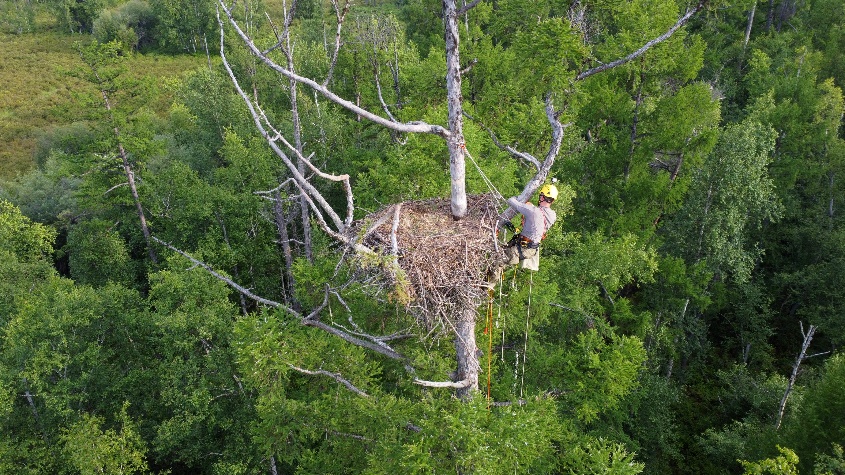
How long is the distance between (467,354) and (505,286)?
278cm

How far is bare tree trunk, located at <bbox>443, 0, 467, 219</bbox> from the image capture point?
18.8 feet

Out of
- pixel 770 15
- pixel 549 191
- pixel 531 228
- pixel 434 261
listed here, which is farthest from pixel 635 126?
pixel 770 15

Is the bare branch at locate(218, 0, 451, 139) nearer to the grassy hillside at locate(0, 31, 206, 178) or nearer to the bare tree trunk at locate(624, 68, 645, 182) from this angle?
the bare tree trunk at locate(624, 68, 645, 182)

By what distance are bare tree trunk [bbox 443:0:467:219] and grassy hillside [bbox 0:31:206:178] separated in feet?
163

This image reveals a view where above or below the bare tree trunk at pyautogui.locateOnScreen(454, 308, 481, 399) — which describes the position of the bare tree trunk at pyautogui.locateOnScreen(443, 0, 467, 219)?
above

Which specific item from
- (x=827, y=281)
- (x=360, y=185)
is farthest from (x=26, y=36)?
(x=827, y=281)

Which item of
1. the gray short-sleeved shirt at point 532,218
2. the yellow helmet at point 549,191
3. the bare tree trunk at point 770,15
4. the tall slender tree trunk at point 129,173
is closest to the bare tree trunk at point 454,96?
the gray short-sleeved shirt at point 532,218

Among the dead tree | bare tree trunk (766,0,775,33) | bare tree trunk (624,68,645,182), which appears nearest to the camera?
the dead tree

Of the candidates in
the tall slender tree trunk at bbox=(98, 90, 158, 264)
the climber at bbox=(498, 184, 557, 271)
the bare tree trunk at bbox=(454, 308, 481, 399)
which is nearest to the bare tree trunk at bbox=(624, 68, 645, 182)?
the climber at bbox=(498, 184, 557, 271)

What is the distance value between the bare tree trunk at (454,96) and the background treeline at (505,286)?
1.81m

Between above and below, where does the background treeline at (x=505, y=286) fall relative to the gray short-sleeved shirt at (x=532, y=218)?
below

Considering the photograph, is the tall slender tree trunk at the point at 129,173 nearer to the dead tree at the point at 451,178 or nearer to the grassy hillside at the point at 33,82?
the dead tree at the point at 451,178

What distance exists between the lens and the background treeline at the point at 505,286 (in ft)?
29.3

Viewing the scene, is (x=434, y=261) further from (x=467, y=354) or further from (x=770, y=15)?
(x=770, y=15)
